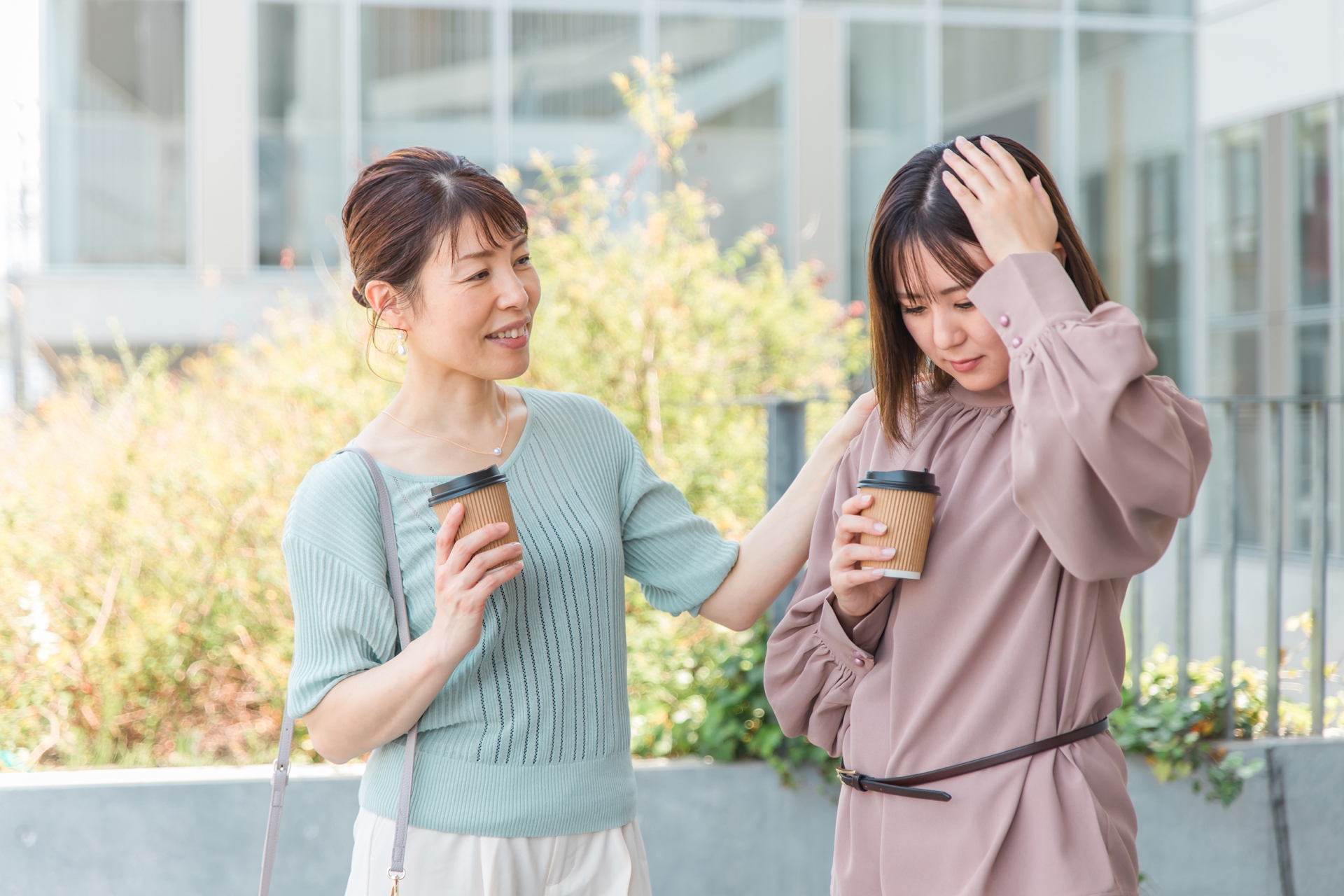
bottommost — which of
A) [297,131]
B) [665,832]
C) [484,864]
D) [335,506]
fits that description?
[665,832]

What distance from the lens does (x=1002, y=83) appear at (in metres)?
8.60

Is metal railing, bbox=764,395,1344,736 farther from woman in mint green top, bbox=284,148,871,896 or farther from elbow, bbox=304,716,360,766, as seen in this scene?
elbow, bbox=304,716,360,766

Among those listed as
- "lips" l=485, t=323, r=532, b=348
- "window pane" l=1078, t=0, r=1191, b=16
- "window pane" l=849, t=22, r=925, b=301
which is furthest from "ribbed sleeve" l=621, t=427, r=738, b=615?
"window pane" l=1078, t=0, r=1191, b=16

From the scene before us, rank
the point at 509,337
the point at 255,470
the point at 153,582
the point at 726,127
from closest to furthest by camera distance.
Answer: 1. the point at 509,337
2. the point at 153,582
3. the point at 255,470
4. the point at 726,127

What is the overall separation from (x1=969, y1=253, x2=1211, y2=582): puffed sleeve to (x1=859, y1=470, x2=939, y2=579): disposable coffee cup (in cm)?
12

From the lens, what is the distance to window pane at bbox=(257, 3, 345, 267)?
7.99 meters

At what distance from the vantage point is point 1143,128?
28.3ft

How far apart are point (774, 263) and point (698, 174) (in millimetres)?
2822

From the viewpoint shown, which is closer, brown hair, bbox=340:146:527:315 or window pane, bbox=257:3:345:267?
brown hair, bbox=340:146:527:315

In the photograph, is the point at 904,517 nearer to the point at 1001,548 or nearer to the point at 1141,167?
the point at 1001,548

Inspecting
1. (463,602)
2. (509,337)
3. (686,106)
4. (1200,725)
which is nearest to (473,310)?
(509,337)

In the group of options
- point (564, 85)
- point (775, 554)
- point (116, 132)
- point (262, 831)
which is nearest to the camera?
point (775, 554)

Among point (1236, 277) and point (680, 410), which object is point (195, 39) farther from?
point (1236, 277)

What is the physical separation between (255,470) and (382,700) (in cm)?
285
